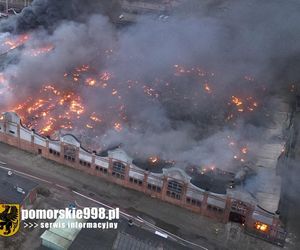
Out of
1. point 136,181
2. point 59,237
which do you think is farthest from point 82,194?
point 59,237

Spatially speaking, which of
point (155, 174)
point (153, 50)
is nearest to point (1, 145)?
point (155, 174)

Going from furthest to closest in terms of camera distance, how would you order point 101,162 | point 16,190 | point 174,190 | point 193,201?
point 101,162, point 174,190, point 193,201, point 16,190

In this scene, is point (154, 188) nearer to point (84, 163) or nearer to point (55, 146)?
point (84, 163)

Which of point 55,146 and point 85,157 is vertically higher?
→ point 55,146

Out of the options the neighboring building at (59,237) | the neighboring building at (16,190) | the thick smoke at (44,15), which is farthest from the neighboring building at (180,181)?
the thick smoke at (44,15)

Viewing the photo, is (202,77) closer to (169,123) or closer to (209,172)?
(169,123)

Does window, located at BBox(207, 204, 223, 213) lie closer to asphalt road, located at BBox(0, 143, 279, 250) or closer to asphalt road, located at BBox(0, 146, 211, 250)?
asphalt road, located at BBox(0, 143, 279, 250)

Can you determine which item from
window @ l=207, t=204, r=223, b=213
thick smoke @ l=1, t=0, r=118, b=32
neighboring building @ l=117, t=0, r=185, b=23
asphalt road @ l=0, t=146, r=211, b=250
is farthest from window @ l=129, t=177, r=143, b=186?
neighboring building @ l=117, t=0, r=185, b=23
